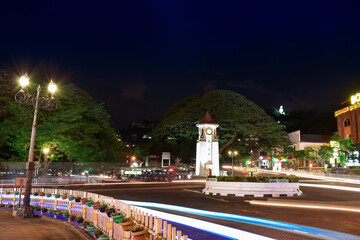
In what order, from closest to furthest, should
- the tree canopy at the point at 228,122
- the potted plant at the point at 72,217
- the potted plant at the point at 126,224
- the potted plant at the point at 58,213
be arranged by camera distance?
the potted plant at the point at 126,224, the potted plant at the point at 72,217, the potted plant at the point at 58,213, the tree canopy at the point at 228,122

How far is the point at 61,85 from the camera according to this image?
126 ft

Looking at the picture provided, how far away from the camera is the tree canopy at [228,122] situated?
55.3 meters

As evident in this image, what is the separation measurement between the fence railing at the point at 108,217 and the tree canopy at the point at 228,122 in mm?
43256

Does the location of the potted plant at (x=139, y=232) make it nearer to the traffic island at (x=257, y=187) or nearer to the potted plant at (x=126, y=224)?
the potted plant at (x=126, y=224)

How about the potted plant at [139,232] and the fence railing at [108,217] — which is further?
the potted plant at [139,232]

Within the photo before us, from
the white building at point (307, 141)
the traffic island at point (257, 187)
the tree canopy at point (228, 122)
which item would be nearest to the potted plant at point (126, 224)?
the traffic island at point (257, 187)

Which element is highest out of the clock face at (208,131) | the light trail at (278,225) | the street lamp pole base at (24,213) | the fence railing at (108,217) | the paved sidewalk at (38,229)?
the clock face at (208,131)

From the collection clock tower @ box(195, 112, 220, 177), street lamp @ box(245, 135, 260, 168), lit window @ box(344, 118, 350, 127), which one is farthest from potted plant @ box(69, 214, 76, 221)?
lit window @ box(344, 118, 350, 127)

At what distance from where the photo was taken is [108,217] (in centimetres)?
882

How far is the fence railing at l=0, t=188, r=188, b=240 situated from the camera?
245 inches

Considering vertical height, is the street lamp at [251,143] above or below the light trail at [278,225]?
above

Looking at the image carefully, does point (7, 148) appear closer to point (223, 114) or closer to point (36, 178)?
point (36, 178)

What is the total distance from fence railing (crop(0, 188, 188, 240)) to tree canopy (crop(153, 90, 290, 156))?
43256mm

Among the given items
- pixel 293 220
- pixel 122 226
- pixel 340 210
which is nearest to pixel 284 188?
pixel 340 210
